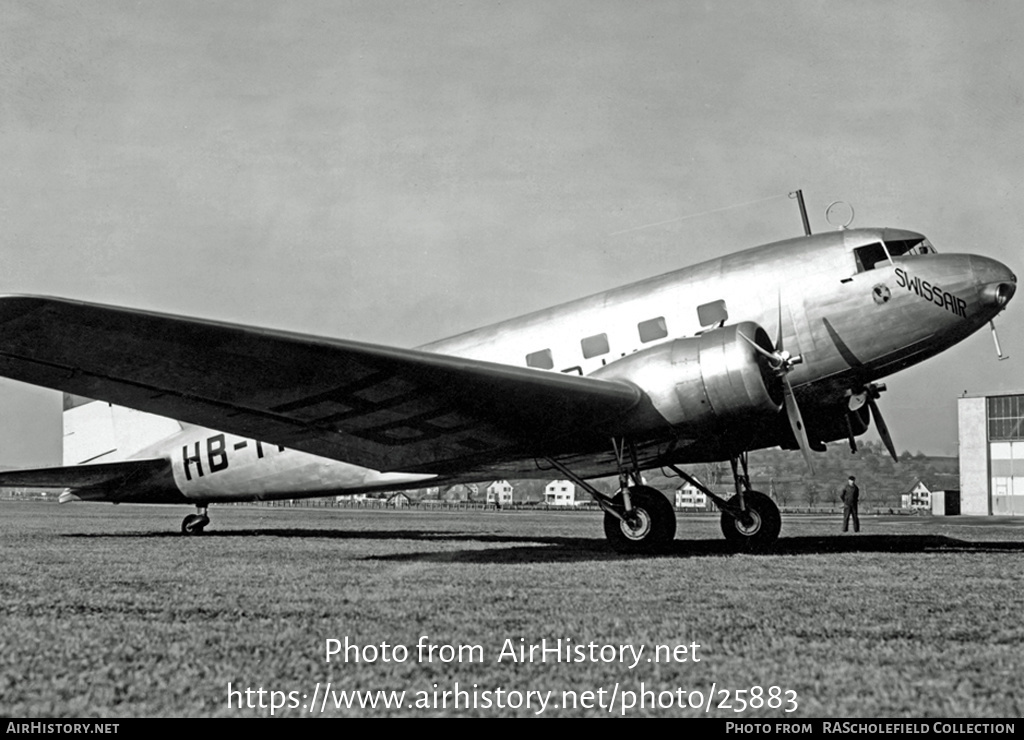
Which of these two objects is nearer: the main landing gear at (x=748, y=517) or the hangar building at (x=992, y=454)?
the main landing gear at (x=748, y=517)

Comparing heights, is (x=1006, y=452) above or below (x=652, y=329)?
below

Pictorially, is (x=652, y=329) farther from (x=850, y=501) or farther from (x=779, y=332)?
(x=850, y=501)

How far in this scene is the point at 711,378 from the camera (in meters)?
9.17

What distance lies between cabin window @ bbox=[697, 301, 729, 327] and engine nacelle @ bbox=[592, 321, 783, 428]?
3.65ft

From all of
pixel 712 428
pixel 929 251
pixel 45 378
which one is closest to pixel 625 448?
pixel 712 428

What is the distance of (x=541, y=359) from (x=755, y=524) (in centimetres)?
345

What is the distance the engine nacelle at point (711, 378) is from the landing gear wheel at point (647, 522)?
100 centimetres

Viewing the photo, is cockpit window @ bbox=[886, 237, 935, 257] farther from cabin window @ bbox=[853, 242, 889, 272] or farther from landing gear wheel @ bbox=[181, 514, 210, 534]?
landing gear wheel @ bbox=[181, 514, 210, 534]

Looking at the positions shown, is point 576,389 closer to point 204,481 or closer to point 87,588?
point 87,588

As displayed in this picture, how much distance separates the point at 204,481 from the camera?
15086mm

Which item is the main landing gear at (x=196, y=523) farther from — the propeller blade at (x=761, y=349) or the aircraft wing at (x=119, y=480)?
the propeller blade at (x=761, y=349)

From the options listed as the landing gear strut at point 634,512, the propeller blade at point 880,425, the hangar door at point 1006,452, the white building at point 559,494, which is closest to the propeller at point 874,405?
the propeller blade at point 880,425

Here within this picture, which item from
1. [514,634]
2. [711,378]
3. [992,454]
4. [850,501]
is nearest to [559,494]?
[992,454]

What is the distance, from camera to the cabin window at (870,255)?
33.9 feet
